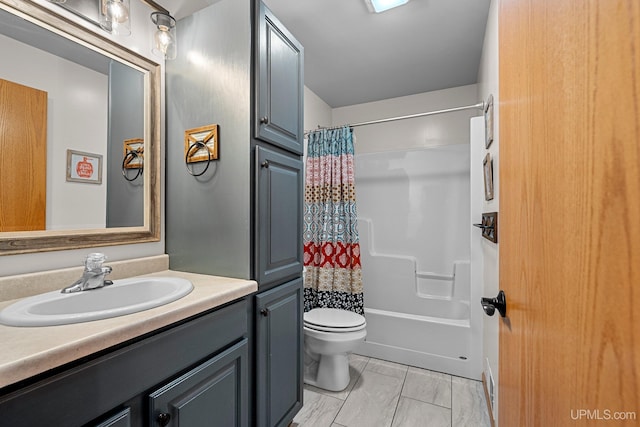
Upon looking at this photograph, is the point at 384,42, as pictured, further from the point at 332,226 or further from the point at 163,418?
the point at 163,418

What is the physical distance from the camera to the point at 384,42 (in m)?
2.11

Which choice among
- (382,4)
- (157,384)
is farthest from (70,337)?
(382,4)

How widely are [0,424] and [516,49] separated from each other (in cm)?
133

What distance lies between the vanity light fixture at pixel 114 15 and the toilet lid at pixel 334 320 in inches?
75.6

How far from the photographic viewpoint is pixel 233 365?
1085 mm

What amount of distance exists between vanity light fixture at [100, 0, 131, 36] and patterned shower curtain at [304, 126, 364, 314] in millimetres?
1547

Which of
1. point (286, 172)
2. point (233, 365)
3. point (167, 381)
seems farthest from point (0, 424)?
point (286, 172)

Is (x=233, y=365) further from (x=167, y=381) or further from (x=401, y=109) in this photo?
(x=401, y=109)

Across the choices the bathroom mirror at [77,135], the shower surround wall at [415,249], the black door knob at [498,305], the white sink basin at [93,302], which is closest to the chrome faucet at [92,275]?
the white sink basin at [93,302]

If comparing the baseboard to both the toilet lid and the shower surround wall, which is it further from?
the toilet lid

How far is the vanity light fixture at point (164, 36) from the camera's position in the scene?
137cm

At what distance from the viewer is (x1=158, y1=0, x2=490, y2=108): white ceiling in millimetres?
1756

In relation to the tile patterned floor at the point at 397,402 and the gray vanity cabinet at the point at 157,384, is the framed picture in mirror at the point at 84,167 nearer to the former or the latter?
the gray vanity cabinet at the point at 157,384

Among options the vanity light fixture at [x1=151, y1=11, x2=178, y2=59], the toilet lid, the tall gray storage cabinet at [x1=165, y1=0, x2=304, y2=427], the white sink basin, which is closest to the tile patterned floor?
the tall gray storage cabinet at [x1=165, y1=0, x2=304, y2=427]
